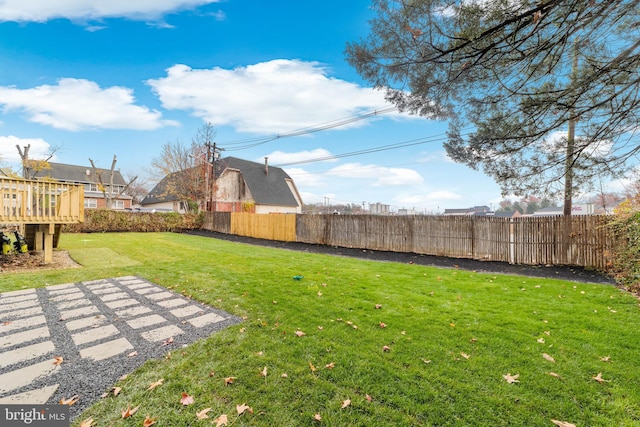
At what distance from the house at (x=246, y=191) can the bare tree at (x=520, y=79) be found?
1851 cm

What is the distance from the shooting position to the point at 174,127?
2002 centimetres

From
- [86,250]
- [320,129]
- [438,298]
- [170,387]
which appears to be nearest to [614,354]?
[438,298]

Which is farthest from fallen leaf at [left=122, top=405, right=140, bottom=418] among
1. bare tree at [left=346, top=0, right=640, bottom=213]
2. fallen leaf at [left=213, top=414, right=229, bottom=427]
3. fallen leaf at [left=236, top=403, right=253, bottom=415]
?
bare tree at [left=346, top=0, right=640, bottom=213]

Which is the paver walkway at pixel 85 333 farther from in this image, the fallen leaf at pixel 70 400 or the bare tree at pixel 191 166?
the bare tree at pixel 191 166

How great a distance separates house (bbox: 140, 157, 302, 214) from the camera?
75.9 feet

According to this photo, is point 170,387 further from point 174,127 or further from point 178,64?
point 174,127

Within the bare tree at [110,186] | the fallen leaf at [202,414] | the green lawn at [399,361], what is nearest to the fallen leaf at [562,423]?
the green lawn at [399,361]

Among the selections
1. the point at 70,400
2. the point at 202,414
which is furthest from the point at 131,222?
the point at 202,414

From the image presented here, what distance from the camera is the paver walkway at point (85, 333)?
204 centimetres

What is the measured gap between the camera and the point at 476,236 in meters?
8.14

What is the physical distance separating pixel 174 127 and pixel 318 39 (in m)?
15.3

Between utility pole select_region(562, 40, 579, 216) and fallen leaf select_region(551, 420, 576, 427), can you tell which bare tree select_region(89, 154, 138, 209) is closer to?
utility pole select_region(562, 40, 579, 216)

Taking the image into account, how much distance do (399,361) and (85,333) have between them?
3293 millimetres

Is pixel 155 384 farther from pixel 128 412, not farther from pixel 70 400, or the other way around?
pixel 70 400
